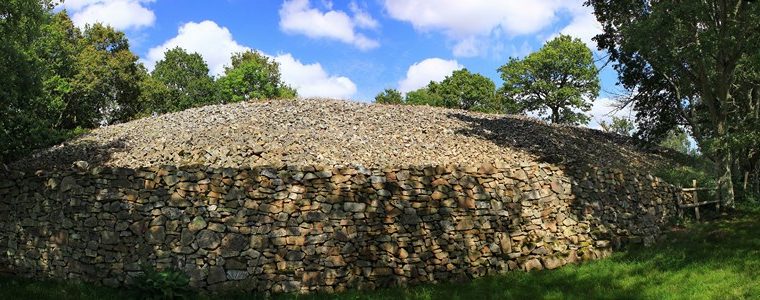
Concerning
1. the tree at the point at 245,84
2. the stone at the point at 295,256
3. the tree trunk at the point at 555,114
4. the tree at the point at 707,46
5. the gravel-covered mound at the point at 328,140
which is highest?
the tree at the point at 245,84

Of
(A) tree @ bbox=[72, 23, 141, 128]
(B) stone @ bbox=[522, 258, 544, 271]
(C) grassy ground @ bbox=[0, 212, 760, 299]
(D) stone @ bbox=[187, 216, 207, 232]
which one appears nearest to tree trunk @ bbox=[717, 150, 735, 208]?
(C) grassy ground @ bbox=[0, 212, 760, 299]

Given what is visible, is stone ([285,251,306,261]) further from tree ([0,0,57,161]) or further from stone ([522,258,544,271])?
tree ([0,0,57,161])

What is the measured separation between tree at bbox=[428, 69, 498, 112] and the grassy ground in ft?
129

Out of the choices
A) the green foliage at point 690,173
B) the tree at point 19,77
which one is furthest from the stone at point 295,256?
the green foliage at point 690,173

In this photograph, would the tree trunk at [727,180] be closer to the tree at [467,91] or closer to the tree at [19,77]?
the tree at [19,77]

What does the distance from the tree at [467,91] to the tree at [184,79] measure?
22.1m

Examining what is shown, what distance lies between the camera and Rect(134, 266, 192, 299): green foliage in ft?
34.1

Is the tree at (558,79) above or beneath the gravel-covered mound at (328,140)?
above

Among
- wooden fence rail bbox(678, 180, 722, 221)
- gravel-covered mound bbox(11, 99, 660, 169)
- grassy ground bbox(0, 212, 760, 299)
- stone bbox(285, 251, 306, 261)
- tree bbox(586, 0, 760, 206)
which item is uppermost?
tree bbox(586, 0, 760, 206)

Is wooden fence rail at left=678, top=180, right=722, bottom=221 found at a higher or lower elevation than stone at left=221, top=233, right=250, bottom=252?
higher

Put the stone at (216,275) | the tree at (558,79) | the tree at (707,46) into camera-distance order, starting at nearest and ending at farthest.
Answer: the stone at (216,275) < the tree at (707,46) < the tree at (558,79)

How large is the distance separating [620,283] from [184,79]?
155ft

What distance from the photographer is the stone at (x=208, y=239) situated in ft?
36.4

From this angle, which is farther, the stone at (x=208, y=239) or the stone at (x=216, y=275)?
the stone at (x=208, y=239)
